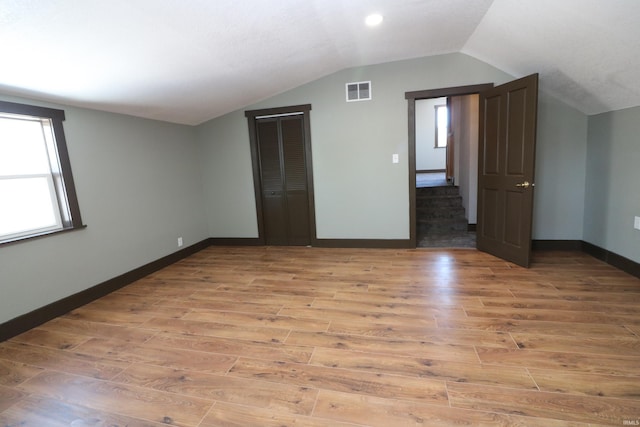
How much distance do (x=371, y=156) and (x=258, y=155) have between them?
1.76m

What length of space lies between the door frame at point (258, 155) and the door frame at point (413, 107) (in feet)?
4.65

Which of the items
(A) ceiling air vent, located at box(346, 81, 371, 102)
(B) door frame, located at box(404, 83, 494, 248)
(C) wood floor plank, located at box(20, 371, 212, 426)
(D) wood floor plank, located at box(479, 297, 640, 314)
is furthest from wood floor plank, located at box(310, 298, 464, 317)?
(A) ceiling air vent, located at box(346, 81, 371, 102)

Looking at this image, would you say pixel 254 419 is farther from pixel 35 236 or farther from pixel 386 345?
pixel 35 236

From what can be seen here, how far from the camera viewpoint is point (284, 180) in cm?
462

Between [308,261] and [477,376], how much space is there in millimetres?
2542

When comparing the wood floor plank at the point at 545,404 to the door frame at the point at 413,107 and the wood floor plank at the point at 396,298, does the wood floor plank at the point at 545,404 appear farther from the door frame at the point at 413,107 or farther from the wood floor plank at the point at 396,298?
the door frame at the point at 413,107

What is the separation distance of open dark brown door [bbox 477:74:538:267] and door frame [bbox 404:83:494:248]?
16 centimetres

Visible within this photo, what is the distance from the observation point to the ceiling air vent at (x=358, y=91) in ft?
13.4

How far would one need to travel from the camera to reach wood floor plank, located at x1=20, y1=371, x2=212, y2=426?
1.57 metres

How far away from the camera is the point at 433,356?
75.6 inches

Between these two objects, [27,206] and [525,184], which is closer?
[27,206]

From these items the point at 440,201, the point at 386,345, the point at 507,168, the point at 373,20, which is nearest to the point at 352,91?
the point at 373,20

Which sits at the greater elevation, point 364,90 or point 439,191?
point 364,90

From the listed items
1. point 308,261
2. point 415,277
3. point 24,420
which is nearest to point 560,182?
point 415,277
